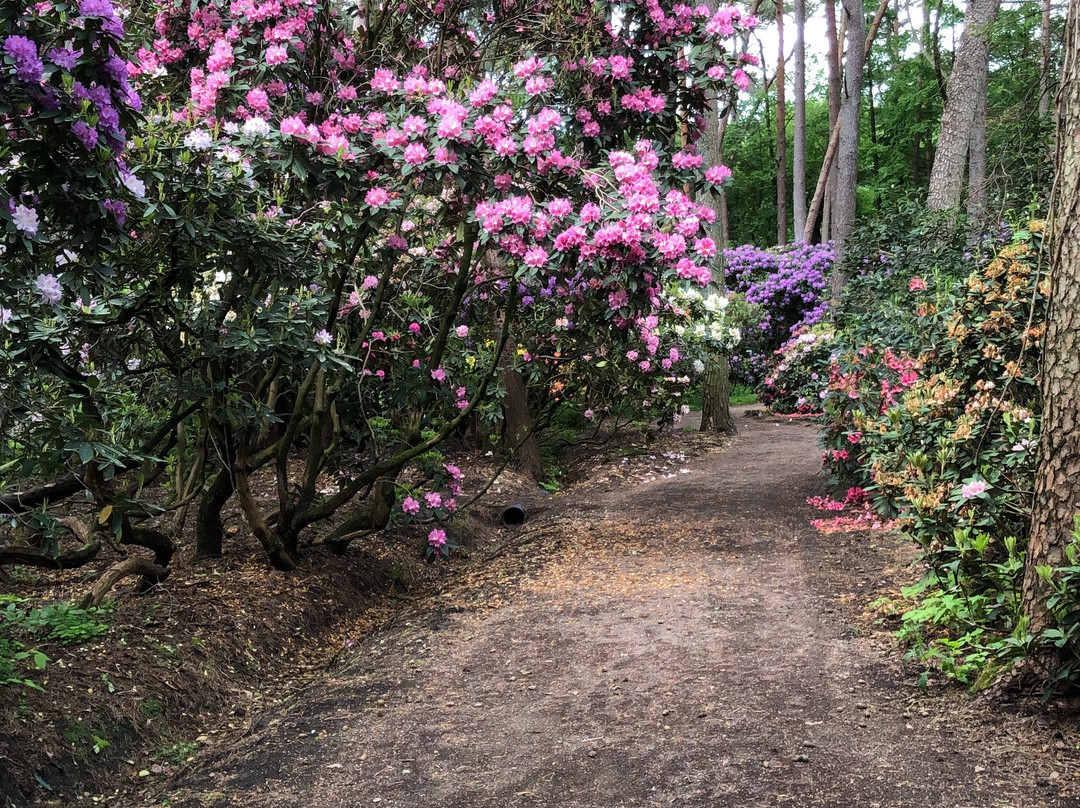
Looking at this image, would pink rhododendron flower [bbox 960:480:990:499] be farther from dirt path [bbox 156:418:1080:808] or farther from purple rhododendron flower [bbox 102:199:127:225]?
purple rhododendron flower [bbox 102:199:127:225]

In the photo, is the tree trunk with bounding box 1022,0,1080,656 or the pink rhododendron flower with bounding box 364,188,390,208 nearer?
the tree trunk with bounding box 1022,0,1080,656

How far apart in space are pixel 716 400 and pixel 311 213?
22.3ft

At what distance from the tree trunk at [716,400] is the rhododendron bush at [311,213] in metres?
4.01

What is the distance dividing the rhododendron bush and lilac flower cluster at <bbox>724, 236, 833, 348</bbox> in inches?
367

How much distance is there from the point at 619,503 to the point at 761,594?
2737 mm

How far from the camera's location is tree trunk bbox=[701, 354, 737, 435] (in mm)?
10336

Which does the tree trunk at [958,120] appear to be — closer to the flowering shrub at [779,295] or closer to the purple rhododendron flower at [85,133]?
the flowering shrub at [779,295]

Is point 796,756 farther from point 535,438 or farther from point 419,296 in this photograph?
point 535,438

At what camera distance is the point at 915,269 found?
6.77m

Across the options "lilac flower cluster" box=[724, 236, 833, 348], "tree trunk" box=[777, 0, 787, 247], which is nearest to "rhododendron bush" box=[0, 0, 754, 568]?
"lilac flower cluster" box=[724, 236, 833, 348]

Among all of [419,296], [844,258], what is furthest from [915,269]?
[419,296]

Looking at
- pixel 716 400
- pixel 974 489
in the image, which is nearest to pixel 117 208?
pixel 974 489

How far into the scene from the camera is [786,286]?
15148 mm

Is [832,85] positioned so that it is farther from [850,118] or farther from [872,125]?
[872,125]
